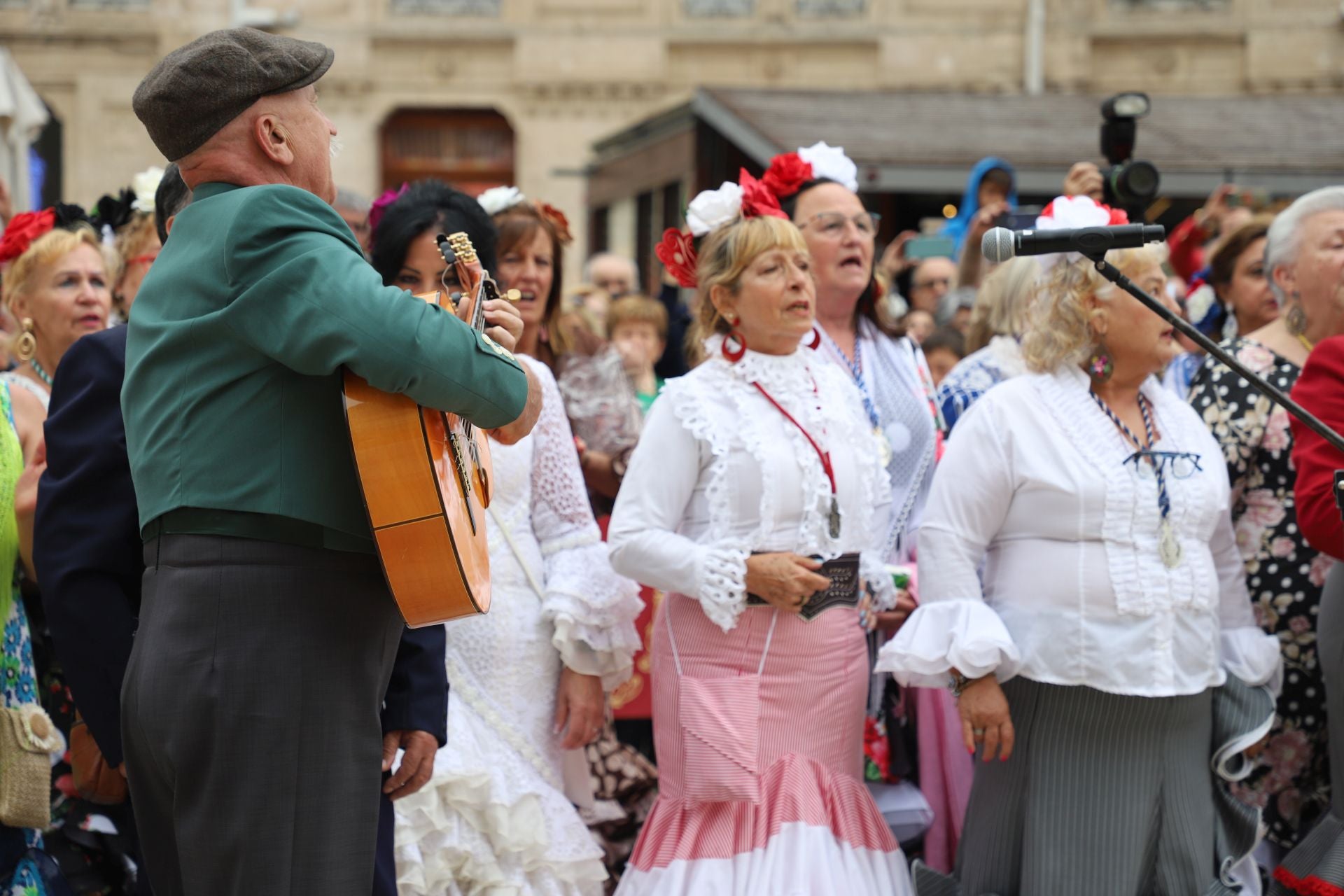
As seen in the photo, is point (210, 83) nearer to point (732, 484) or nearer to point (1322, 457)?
point (732, 484)

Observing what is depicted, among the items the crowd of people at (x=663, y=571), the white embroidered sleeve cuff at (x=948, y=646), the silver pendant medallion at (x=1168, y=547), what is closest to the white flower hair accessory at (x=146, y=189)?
the crowd of people at (x=663, y=571)

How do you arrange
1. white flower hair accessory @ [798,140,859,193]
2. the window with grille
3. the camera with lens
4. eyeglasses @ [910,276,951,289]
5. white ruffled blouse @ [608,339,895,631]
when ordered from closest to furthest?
white ruffled blouse @ [608,339,895,631] < white flower hair accessory @ [798,140,859,193] < the camera with lens < eyeglasses @ [910,276,951,289] < the window with grille

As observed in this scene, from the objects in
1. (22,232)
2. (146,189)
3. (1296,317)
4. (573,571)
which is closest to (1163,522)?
(1296,317)

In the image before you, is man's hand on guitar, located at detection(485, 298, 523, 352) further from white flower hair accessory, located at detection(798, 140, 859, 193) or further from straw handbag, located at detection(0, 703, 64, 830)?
white flower hair accessory, located at detection(798, 140, 859, 193)

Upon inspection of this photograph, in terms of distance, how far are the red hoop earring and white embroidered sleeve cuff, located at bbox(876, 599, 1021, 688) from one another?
0.79m

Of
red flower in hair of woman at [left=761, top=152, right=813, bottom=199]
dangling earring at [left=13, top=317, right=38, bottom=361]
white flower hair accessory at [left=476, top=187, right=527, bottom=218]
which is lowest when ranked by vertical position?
dangling earring at [left=13, top=317, right=38, bottom=361]

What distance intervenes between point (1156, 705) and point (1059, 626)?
0.30 metres

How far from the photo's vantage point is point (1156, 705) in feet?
11.3

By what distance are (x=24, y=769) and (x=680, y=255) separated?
208 centimetres

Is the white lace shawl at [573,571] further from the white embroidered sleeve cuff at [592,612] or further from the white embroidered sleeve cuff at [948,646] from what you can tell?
the white embroidered sleeve cuff at [948,646]

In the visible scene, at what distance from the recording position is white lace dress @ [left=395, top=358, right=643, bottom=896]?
3447 mm

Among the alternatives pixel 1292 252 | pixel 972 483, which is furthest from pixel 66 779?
pixel 1292 252

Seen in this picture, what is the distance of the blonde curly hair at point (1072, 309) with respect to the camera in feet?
11.9

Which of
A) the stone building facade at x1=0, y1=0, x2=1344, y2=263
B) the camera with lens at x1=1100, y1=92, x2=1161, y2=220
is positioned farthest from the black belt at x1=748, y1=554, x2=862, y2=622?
the stone building facade at x1=0, y1=0, x2=1344, y2=263
